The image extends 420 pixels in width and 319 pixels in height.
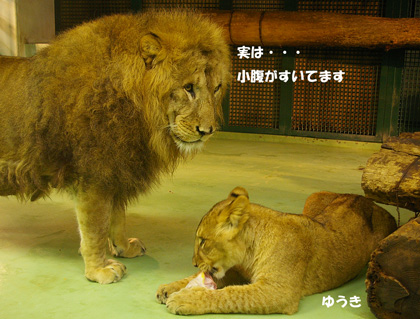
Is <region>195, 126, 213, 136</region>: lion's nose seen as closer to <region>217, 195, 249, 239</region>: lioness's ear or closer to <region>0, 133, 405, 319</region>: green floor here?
<region>217, 195, 249, 239</region>: lioness's ear

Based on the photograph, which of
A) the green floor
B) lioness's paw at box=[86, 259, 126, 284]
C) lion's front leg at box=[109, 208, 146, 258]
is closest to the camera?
the green floor

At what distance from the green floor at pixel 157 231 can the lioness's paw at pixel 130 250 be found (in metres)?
0.06

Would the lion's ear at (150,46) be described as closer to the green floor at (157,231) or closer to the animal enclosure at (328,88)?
the green floor at (157,231)

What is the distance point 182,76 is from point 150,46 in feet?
0.88

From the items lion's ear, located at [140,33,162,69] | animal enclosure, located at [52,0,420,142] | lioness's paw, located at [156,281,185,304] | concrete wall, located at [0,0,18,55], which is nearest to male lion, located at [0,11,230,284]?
lion's ear, located at [140,33,162,69]

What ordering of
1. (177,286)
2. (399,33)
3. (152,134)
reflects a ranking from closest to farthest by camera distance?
(177,286) → (152,134) → (399,33)

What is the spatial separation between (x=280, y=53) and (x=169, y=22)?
5748 mm

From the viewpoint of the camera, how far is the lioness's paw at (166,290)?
10.6 ft

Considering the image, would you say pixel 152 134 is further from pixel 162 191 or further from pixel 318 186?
pixel 318 186

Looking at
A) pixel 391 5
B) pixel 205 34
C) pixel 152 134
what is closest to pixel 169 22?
pixel 205 34

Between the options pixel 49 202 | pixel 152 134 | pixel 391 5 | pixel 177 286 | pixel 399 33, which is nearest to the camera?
pixel 177 286

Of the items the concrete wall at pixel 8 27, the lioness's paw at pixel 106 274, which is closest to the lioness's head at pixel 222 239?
the lioness's paw at pixel 106 274

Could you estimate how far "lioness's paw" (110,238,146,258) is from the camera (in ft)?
13.2

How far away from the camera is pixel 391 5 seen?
838 cm
